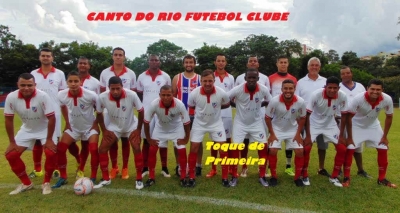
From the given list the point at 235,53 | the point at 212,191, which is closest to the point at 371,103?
the point at 212,191

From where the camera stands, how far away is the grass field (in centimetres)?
439

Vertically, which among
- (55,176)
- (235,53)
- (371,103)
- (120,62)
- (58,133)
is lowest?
(55,176)

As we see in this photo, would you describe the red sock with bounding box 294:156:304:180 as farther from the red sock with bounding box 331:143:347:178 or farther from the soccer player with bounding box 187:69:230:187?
the soccer player with bounding box 187:69:230:187

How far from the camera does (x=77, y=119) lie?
5.46 meters

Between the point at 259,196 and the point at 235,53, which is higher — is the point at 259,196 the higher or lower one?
the lower one

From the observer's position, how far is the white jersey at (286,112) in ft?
17.6

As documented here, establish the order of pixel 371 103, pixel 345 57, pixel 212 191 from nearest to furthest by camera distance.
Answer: pixel 212 191 → pixel 371 103 → pixel 345 57

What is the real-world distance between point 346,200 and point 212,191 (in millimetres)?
2000

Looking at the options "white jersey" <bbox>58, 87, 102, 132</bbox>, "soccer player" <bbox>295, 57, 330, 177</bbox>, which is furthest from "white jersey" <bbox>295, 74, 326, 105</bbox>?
"white jersey" <bbox>58, 87, 102, 132</bbox>

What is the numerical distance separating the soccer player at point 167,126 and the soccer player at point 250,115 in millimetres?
867

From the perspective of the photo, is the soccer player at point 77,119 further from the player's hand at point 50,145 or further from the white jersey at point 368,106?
the white jersey at point 368,106

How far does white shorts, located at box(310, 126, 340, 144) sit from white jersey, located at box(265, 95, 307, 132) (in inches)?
14.6

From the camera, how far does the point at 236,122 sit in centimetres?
570

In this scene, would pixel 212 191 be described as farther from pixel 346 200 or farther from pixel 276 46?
pixel 276 46
